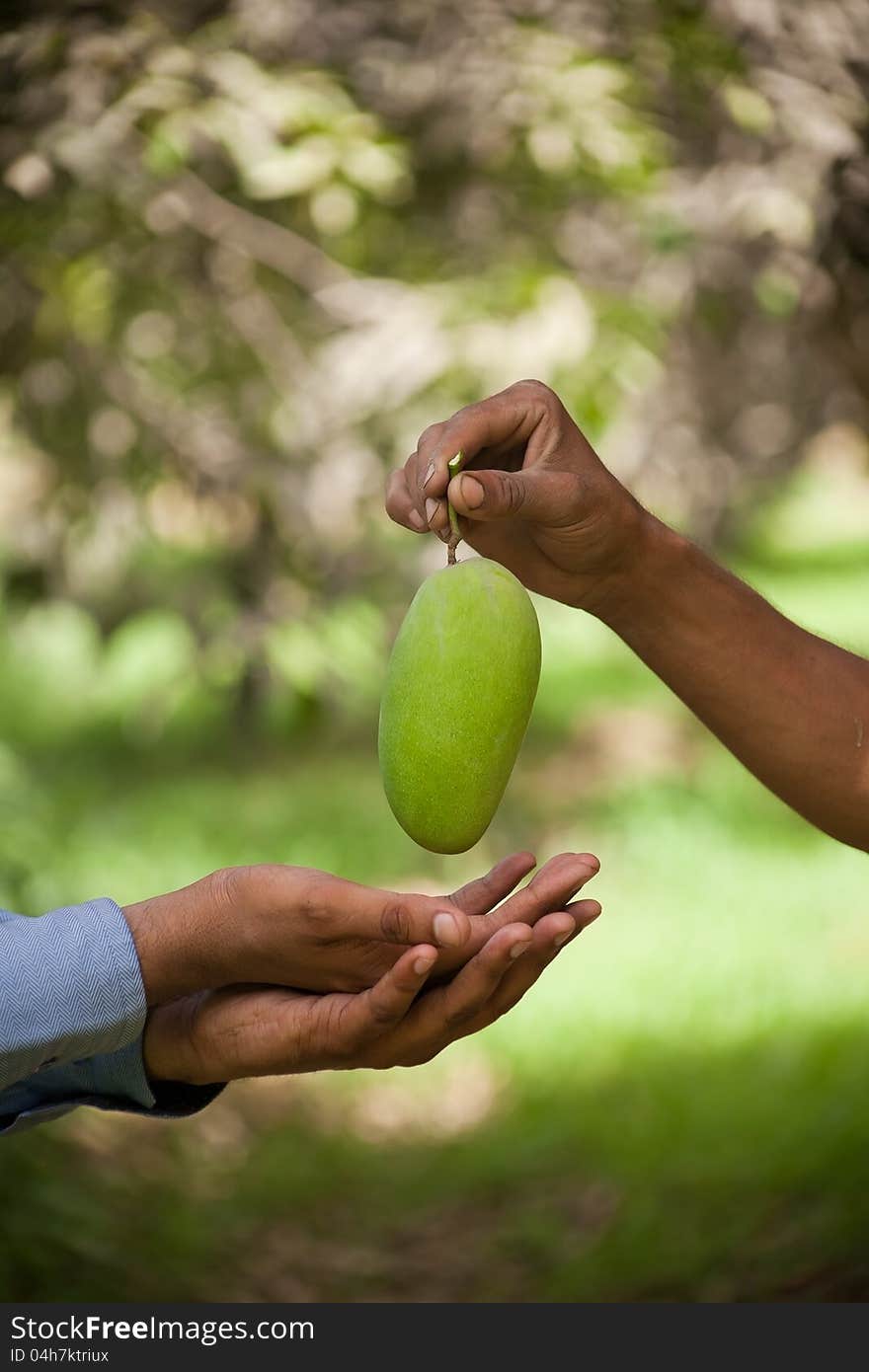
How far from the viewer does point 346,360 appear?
3.38 metres

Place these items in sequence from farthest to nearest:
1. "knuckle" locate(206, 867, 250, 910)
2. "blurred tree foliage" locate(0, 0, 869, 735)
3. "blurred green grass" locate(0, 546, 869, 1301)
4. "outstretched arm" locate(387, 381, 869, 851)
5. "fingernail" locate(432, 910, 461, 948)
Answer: "blurred green grass" locate(0, 546, 869, 1301) < "blurred tree foliage" locate(0, 0, 869, 735) < "outstretched arm" locate(387, 381, 869, 851) < "knuckle" locate(206, 867, 250, 910) < "fingernail" locate(432, 910, 461, 948)

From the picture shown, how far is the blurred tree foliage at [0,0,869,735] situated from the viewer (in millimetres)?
2898

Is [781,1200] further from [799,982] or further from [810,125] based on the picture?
[810,125]

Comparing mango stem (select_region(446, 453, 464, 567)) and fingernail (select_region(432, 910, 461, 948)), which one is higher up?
mango stem (select_region(446, 453, 464, 567))

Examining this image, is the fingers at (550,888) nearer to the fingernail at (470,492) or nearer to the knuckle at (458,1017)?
the knuckle at (458,1017)

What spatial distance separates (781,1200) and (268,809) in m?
2.83

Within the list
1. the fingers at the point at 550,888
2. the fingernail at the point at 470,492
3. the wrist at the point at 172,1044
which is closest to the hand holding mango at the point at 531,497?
the fingernail at the point at 470,492

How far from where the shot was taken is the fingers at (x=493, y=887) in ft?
5.50

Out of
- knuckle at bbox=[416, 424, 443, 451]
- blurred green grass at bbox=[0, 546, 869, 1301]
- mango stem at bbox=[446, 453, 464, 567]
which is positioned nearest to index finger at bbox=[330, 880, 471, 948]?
mango stem at bbox=[446, 453, 464, 567]

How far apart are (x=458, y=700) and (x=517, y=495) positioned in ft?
0.77

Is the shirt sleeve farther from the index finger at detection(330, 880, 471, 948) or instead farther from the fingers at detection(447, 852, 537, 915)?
the fingers at detection(447, 852, 537, 915)

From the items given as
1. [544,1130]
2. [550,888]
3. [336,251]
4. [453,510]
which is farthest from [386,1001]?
[336,251]

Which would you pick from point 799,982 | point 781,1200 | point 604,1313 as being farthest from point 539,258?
point 604,1313

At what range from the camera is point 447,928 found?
144 centimetres
